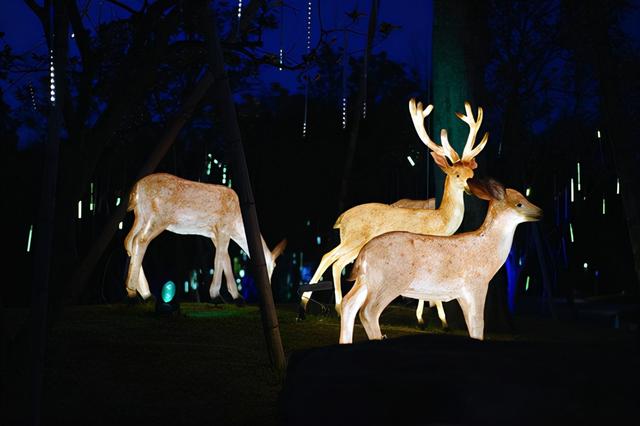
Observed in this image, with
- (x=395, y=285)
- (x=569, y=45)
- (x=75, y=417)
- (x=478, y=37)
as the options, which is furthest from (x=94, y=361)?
(x=569, y=45)

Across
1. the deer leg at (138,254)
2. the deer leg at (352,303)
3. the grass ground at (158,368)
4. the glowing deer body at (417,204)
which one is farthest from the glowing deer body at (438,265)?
the deer leg at (138,254)

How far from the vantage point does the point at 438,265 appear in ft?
21.3

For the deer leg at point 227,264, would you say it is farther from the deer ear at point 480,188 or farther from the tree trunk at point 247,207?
the deer ear at point 480,188

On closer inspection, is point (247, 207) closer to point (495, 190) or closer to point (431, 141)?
point (495, 190)

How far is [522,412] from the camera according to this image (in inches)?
92.2

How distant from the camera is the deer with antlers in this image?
8.17 metres

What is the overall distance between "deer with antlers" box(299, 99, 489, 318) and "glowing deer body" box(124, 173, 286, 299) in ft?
6.48

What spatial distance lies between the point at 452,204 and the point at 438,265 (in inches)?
75.9

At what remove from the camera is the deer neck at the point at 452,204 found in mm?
8206

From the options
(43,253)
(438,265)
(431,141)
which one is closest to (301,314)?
(431,141)

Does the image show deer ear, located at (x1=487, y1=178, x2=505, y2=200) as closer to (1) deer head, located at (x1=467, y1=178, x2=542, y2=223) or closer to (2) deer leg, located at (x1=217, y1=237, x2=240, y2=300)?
(1) deer head, located at (x1=467, y1=178, x2=542, y2=223)

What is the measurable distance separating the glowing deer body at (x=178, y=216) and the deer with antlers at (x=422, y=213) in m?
1.98

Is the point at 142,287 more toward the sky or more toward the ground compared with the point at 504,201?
more toward the ground

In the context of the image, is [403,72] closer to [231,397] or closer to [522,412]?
[231,397]
